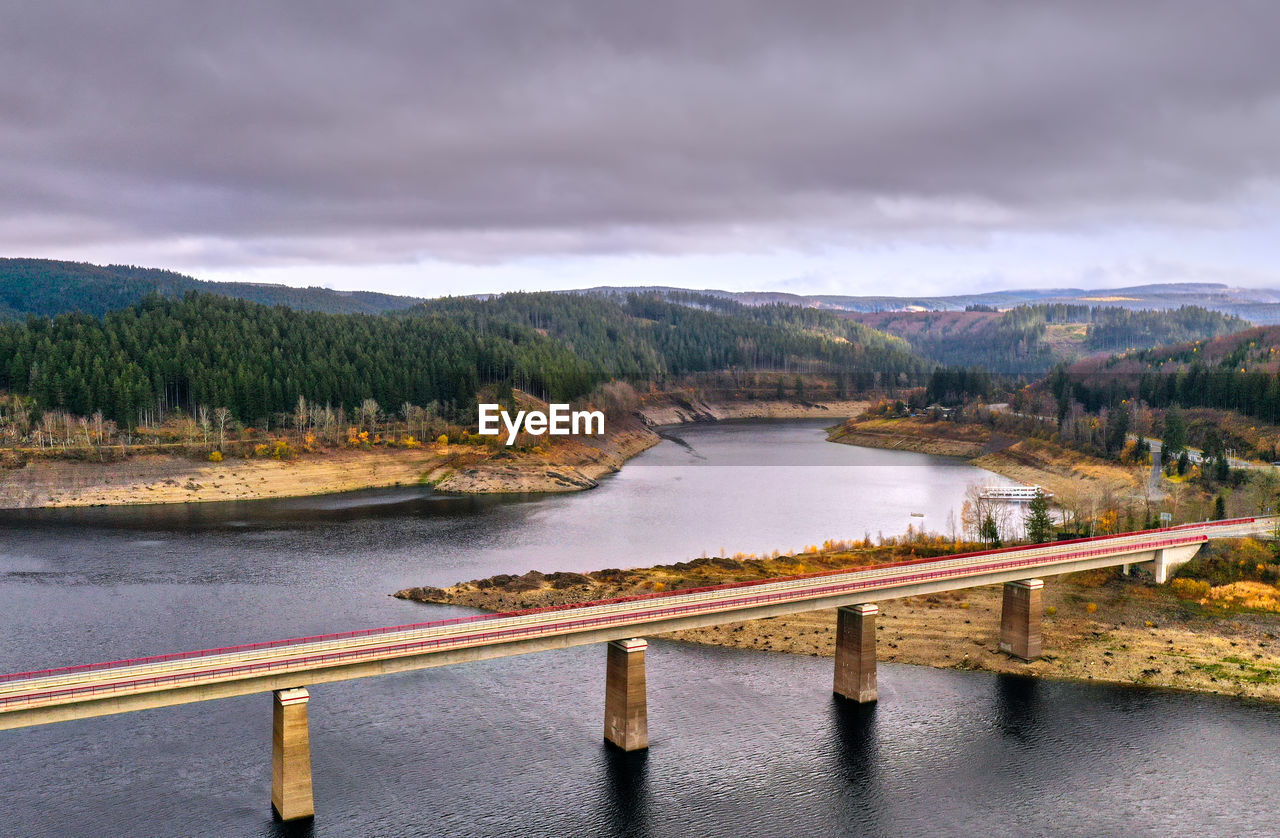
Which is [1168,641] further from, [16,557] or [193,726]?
[16,557]

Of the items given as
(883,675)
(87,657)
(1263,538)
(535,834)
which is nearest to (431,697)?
(535,834)

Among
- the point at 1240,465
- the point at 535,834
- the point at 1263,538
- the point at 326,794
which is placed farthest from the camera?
the point at 1240,465

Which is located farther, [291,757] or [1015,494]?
[1015,494]

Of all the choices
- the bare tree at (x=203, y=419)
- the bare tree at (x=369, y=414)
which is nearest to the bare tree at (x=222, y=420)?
the bare tree at (x=203, y=419)

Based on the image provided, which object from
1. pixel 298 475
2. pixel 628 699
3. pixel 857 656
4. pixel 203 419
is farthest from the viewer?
pixel 203 419

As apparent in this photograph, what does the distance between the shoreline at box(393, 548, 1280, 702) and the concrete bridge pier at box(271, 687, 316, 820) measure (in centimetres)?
3616

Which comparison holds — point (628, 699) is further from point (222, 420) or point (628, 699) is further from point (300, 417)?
point (300, 417)

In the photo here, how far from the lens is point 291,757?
4628cm

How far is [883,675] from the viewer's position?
7006 centimetres

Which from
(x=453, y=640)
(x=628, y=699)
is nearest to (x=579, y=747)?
(x=628, y=699)

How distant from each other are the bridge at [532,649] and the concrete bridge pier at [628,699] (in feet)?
0.21

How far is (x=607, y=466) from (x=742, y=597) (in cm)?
12185

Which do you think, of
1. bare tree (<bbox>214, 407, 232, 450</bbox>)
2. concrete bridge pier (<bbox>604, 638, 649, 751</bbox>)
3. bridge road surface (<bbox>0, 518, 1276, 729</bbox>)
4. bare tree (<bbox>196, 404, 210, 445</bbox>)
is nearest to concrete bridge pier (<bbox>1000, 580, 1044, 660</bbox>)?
bridge road surface (<bbox>0, 518, 1276, 729</bbox>)

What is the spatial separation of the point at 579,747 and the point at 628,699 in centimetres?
413
